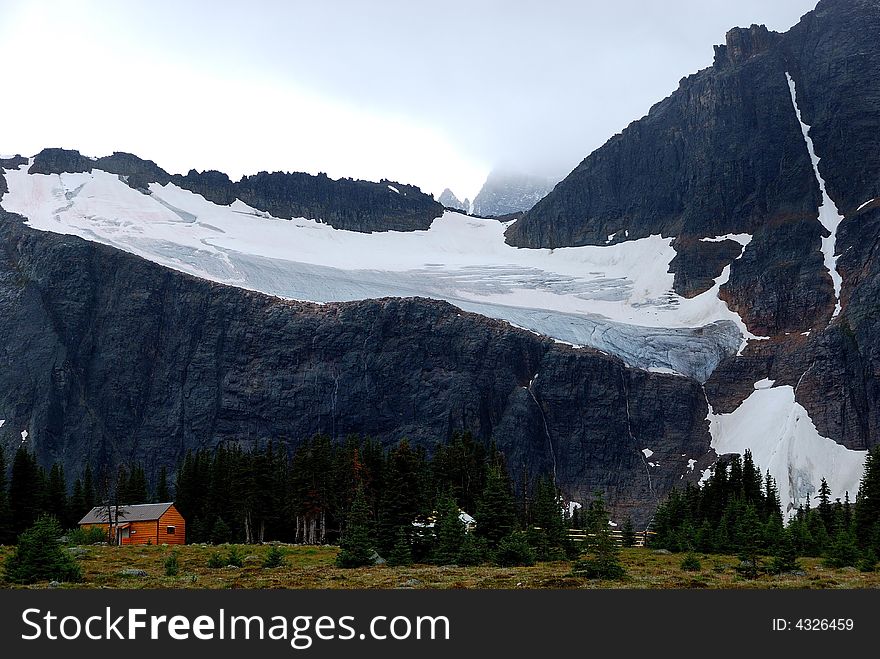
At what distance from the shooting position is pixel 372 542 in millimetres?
53656

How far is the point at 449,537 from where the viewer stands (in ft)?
168

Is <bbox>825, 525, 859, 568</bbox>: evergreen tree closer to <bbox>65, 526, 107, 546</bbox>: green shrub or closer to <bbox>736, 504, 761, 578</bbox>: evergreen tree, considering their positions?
<bbox>736, 504, 761, 578</bbox>: evergreen tree

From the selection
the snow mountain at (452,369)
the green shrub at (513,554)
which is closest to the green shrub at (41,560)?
the green shrub at (513,554)

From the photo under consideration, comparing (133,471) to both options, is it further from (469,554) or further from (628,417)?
(628,417)

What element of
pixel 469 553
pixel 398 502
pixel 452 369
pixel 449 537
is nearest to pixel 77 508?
pixel 398 502

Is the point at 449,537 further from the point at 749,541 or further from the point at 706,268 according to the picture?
the point at 706,268

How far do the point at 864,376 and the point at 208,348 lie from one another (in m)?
111

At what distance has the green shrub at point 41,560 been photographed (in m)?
37.4

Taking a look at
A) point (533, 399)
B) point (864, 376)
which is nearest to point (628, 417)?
point (533, 399)

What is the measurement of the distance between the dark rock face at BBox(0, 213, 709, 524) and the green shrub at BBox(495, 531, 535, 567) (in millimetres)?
96365

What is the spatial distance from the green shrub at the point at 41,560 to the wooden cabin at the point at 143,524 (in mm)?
40847

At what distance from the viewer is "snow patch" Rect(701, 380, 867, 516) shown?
434 feet

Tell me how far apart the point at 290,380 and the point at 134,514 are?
3081 inches

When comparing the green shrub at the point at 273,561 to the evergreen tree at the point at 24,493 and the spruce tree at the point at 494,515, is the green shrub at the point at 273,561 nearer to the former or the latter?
the spruce tree at the point at 494,515
